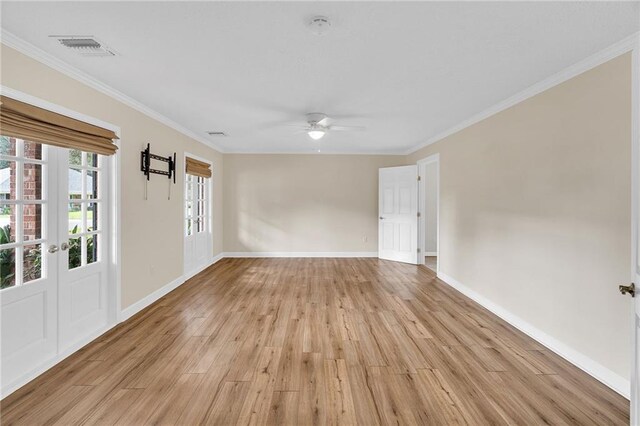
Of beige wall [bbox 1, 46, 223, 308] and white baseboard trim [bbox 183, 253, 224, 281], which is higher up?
beige wall [bbox 1, 46, 223, 308]

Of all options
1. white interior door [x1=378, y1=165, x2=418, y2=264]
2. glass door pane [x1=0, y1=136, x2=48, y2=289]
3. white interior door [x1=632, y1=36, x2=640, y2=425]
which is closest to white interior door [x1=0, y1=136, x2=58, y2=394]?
glass door pane [x1=0, y1=136, x2=48, y2=289]

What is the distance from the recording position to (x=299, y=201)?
273 inches

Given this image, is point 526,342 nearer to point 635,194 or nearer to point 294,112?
point 635,194

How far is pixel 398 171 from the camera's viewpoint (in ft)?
21.2

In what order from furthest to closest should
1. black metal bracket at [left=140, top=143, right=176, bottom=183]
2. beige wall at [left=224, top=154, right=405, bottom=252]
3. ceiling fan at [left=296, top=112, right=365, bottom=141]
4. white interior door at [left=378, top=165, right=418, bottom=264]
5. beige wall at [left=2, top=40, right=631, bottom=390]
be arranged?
beige wall at [left=224, top=154, right=405, bottom=252], white interior door at [left=378, top=165, right=418, bottom=264], ceiling fan at [left=296, top=112, right=365, bottom=141], black metal bracket at [left=140, top=143, right=176, bottom=183], beige wall at [left=2, top=40, right=631, bottom=390]

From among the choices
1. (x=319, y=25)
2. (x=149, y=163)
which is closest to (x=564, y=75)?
(x=319, y=25)

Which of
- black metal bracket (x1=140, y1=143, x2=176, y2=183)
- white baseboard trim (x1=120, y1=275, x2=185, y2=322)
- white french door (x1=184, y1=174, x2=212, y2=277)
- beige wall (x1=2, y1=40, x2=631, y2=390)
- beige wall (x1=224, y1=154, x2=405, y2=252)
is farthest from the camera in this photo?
beige wall (x1=224, y1=154, x2=405, y2=252)

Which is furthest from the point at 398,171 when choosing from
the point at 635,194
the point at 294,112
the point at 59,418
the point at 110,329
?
the point at 59,418

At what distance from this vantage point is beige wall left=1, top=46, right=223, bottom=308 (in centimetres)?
230

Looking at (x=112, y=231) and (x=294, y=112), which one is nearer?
(x=112, y=231)

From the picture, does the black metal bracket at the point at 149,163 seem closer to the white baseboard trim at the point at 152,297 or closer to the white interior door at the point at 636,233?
the white baseboard trim at the point at 152,297

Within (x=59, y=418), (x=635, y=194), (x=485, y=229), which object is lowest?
(x=59, y=418)

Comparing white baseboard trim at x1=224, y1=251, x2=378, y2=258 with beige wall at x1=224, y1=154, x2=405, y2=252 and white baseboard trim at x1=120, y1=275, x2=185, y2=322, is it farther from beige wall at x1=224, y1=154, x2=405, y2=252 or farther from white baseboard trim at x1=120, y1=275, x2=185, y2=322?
white baseboard trim at x1=120, y1=275, x2=185, y2=322

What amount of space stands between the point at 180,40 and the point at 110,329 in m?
2.88
